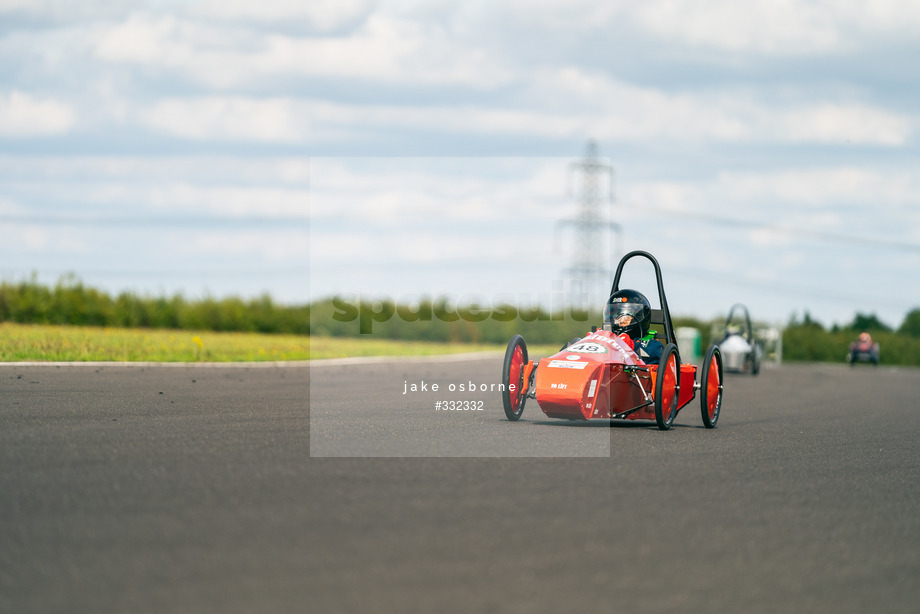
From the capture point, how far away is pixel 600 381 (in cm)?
1217

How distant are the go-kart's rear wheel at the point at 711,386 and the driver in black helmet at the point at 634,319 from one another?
26.3 inches

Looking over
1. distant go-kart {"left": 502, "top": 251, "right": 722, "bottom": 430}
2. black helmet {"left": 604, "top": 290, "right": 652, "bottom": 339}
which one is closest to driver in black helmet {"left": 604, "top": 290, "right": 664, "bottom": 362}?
black helmet {"left": 604, "top": 290, "right": 652, "bottom": 339}

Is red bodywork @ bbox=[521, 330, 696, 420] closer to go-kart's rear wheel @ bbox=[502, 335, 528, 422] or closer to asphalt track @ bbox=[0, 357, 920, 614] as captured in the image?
go-kart's rear wheel @ bbox=[502, 335, 528, 422]

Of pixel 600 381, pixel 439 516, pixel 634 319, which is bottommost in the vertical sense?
pixel 439 516

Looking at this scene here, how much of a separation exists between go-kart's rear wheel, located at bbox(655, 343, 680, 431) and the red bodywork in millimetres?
20

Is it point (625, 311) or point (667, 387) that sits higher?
point (625, 311)

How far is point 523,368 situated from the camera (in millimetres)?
12641

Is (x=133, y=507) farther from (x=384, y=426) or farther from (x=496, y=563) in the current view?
(x=384, y=426)

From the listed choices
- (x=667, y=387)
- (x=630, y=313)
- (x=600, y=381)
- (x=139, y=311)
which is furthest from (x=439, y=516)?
(x=139, y=311)

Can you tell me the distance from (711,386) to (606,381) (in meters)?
1.84

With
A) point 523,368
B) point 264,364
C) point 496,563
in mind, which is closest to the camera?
point 496,563

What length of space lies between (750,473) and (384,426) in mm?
4275

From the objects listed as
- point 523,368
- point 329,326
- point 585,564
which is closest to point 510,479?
point 585,564

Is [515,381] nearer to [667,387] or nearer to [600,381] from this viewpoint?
[600,381]
